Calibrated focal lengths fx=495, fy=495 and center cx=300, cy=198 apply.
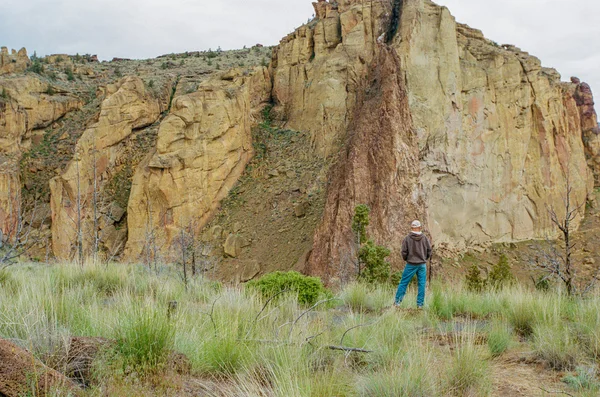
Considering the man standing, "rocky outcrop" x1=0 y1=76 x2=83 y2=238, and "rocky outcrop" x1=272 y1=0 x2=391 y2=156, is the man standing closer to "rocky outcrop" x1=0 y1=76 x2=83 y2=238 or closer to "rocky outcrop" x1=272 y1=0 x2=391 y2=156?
"rocky outcrop" x1=272 y1=0 x2=391 y2=156

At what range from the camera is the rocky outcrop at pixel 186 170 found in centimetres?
3422

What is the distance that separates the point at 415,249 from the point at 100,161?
32095mm

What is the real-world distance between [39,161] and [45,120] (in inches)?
157

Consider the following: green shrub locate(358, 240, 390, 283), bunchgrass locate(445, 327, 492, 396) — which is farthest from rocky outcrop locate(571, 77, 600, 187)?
bunchgrass locate(445, 327, 492, 396)

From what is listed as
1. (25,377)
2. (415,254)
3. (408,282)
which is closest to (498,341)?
(408,282)

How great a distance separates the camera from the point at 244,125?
3834 cm

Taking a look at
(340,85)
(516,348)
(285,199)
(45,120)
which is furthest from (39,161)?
(516,348)

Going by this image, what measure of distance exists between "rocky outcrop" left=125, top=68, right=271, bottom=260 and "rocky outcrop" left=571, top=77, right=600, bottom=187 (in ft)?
101

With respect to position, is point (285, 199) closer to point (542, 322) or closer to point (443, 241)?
point (443, 241)

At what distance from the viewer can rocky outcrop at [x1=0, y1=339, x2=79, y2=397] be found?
119 inches

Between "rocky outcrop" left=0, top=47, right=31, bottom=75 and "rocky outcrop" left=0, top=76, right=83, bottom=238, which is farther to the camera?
"rocky outcrop" left=0, top=47, right=31, bottom=75

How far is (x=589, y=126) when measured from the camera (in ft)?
145

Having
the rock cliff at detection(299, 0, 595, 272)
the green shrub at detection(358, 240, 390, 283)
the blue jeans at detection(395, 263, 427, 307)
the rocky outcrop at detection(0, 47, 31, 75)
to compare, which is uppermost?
the rocky outcrop at detection(0, 47, 31, 75)

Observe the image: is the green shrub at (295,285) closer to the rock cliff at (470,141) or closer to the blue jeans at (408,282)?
the blue jeans at (408,282)
